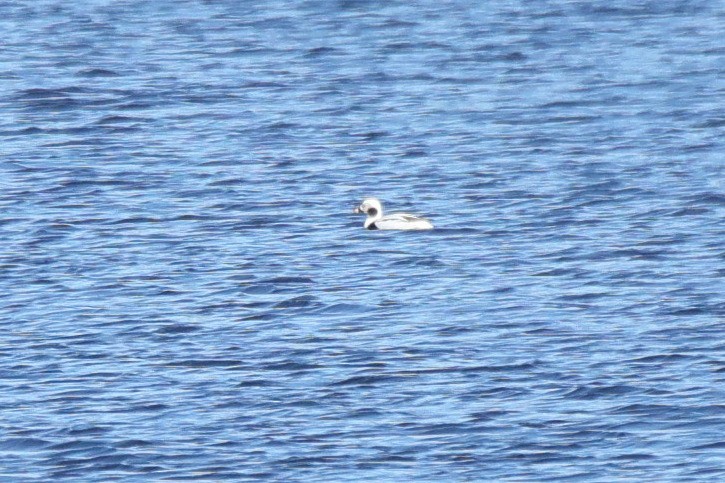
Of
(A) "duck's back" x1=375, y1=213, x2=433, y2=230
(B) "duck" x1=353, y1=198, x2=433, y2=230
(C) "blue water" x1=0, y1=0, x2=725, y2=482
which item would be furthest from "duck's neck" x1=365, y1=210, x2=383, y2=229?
(A) "duck's back" x1=375, y1=213, x2=433, y2=230

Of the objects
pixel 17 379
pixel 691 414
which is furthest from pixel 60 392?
pixel 691 414

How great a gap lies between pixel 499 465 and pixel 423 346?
304 cm

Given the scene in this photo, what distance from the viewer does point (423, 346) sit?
15617mm

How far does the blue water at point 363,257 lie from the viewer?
13.4 metres

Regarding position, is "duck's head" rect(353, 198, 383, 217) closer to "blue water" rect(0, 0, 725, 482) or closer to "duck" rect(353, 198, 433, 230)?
"duck" rect(353, 198, 433, 230)

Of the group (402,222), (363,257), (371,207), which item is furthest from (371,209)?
(363,257)

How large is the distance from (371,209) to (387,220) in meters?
0.38

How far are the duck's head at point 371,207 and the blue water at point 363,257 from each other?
227 millimetres

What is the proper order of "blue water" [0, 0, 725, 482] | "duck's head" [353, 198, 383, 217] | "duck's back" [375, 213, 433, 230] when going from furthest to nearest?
1. "duck's head" [353, 198, 383, 217]
2. "duck's back" [375, 213, 433, 230]
3. "blue water" [0, 0, 725, 482]

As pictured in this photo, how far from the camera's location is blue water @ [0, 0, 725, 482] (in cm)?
1336

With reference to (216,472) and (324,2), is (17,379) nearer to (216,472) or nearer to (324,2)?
(216,472)

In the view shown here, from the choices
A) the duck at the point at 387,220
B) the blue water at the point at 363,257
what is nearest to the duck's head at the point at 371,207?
the duck at the point at 387,220

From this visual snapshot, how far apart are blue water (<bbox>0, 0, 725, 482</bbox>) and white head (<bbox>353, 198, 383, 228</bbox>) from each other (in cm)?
18

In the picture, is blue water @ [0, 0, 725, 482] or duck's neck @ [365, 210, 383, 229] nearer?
blue water @ [0, 0, 725, 482]
